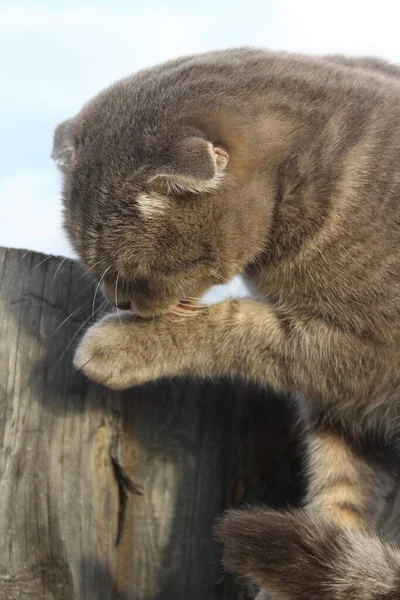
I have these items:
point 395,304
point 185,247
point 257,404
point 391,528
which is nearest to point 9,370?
point 185,247

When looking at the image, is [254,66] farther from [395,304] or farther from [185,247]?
[395,304]

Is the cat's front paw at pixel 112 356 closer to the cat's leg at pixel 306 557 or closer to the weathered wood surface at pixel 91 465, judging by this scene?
the weathered wood surface at pixel 91 465

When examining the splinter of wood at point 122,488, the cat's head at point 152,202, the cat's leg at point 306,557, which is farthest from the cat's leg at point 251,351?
the cat's leg at point 306,557

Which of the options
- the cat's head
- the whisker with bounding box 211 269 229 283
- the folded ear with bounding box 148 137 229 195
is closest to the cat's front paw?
the cat's head

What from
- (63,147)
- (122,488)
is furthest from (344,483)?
(63,147)

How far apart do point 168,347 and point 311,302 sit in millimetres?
453

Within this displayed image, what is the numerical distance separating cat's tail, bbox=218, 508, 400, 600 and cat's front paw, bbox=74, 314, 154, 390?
50 cm

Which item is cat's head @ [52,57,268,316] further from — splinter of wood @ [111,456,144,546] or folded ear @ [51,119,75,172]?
splinter of wood @ [111,456,144,546]

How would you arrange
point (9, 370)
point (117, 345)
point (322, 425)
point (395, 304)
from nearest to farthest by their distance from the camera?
point (9, 370) → point (395, 304) → point (117, 345) → point (322, 425)

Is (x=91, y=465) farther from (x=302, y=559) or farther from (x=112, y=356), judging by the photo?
(x=302, y=559)

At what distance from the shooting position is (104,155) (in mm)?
2098

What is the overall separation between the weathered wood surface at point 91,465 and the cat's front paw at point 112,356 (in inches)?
1.7

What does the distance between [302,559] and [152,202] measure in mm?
968

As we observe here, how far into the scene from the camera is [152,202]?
203 centimetres
